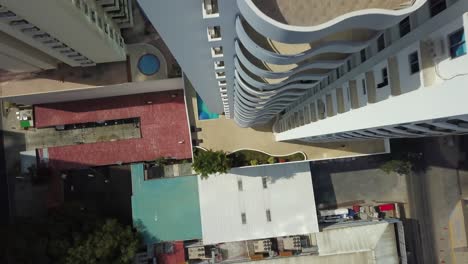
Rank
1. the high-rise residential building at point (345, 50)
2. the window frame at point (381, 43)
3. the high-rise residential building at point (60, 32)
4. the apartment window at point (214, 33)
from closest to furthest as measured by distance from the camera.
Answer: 1. the high-rise residential building at point (345, 50)
2. the window frame at point (381, 43)
3. the apartment window at point (214, 33)
4. the high-rise residential building at point (60, 32)

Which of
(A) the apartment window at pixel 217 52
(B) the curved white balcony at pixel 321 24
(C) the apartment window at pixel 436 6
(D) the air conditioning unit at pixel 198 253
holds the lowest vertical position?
(D) the air conditioning unit at pixel 198 253

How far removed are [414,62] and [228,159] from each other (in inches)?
1114

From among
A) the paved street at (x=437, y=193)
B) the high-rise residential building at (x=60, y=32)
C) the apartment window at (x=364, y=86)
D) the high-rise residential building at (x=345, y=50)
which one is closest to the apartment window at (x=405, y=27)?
the high-rise residential building at (x=345, y=50)

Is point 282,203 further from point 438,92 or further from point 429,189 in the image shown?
point 438,92

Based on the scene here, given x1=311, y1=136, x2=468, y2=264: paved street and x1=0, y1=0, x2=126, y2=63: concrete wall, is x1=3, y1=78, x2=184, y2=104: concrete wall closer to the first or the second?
x1=0, y1=0, x2=126, y2=63: concrete wall

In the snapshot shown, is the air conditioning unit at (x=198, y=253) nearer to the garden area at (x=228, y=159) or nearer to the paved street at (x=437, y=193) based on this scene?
the garden area at (x=228, y=159)

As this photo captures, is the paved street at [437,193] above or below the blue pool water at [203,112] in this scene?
below

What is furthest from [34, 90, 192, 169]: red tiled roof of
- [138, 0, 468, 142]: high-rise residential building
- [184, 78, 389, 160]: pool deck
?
[138, 0, 468, 142]: high-rise residential building

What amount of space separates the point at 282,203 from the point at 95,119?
26044mm

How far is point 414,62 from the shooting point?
38.8 feet

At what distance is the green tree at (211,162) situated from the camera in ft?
125

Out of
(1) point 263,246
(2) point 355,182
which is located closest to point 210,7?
(1) point 263,246

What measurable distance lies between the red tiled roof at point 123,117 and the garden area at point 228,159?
7.47 m

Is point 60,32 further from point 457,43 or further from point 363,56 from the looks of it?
point 457,43
